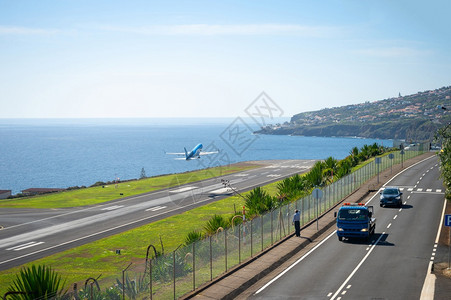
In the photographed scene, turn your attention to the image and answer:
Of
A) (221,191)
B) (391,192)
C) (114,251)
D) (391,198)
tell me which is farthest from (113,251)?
(221,191)

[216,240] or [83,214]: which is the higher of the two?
[216,240]

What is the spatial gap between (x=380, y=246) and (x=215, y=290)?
13134 millimetres

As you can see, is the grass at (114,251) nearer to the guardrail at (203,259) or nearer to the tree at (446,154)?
the guardrail at (203,259)

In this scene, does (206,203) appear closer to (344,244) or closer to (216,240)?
(344,244)

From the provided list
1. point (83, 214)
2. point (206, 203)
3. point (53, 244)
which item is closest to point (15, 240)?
point (53, 244)

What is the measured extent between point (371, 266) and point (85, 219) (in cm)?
3416

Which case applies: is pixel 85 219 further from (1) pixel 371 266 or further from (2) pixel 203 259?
(1) pixel 371 266

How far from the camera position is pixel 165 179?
86438 mm

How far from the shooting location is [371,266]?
2447 centimetres

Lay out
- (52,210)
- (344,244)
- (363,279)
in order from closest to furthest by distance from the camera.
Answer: (363,279) → (344,244) → (52,210)

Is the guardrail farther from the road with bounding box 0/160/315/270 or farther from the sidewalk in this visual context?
the road with bounding box 0/160/315/270

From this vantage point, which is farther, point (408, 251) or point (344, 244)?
point (344, 244)

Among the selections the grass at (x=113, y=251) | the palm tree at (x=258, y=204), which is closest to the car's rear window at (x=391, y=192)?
the palm tree at (x=258, y=204)

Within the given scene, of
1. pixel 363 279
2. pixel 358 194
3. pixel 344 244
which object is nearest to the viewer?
pixel 363 279
